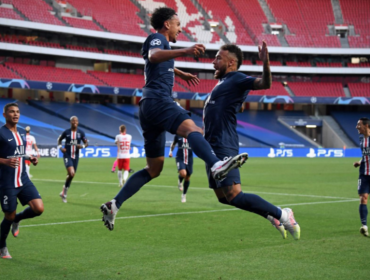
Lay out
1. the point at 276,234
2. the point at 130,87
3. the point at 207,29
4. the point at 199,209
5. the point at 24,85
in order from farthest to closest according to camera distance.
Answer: the point at 207,29 → the point at 130,87 → the point at 24,85 → the point at 199,209 → the point at 276,234

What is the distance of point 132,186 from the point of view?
720 cm

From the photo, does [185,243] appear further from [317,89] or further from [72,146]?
[317,89]

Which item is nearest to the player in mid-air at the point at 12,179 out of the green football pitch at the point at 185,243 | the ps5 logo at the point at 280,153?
the green football pitch at the point at 185,243

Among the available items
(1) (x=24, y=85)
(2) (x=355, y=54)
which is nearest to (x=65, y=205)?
(1) (x=24, y=85)

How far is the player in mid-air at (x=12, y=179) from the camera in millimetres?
8438

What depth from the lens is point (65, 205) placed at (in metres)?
15.3

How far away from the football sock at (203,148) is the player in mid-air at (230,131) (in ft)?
1.09

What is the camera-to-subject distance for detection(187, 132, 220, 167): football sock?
6.46 m

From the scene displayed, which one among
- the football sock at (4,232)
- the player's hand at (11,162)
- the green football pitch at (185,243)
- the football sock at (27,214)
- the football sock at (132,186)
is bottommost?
the green football pitch at (185,243)

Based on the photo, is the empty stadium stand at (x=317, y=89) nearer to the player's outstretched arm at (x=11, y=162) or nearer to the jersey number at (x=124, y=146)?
the jersey number at (x=124, y=146)

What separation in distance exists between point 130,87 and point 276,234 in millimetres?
49935

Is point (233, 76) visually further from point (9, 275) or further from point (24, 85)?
point (24, 85)

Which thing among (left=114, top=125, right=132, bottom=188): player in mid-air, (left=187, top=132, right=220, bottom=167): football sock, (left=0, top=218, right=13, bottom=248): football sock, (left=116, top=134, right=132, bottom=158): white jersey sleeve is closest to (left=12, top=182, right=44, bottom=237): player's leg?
(left=0, top=218, right=13, bottom=248): football sock

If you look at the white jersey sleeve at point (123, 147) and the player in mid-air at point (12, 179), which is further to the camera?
the white jersey sleeve at point (123, 147)
